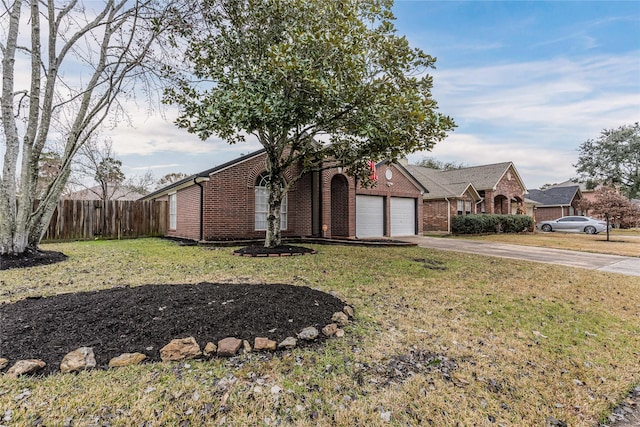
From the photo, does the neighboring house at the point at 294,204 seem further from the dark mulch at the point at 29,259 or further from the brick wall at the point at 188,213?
the dark mulch at the point at 29,259

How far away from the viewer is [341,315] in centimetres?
395

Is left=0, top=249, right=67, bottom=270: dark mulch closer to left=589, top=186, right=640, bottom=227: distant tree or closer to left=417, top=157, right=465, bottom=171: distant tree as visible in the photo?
left=589, top=186, right=640, bottom=227: distant tree

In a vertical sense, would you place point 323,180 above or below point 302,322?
above

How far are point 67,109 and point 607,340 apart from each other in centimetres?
1198

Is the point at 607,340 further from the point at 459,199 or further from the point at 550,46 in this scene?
the point at 459,199

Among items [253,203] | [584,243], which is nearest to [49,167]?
[253,203]

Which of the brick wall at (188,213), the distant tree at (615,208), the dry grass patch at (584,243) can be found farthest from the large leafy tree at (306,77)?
the distant tree at (615,208)

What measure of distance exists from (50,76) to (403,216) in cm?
1591

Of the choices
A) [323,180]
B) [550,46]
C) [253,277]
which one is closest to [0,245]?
[253,277]

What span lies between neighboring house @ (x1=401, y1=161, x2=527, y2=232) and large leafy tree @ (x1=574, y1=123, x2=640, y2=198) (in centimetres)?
1472

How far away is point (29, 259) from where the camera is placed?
715 cm

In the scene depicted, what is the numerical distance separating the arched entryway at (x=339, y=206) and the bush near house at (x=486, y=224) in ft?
32.0

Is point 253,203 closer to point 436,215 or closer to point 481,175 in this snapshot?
point 436,215

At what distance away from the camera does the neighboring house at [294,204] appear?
463 inches
